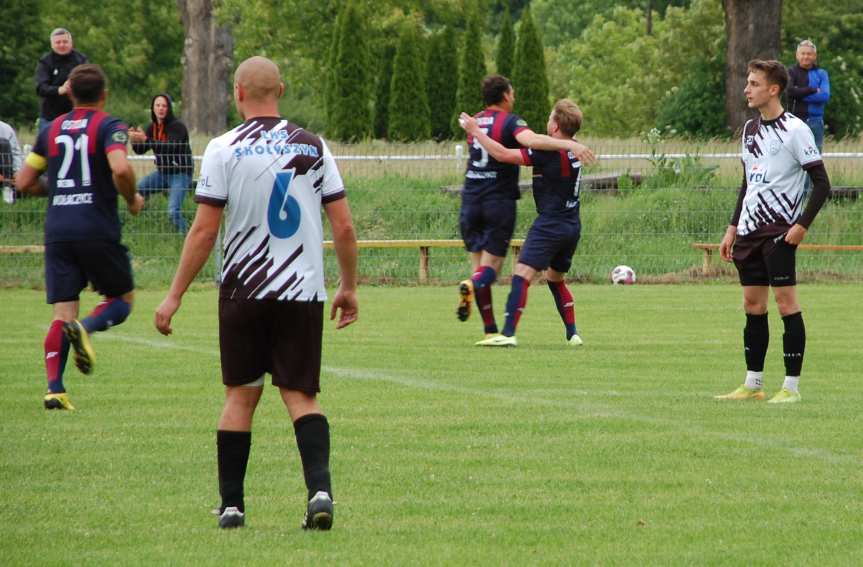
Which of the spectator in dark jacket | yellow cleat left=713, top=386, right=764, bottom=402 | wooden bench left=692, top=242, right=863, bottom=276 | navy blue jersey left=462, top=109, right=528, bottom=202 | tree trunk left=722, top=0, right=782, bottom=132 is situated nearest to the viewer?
yellow cleat left=713, top=386, right=764, bottom=402

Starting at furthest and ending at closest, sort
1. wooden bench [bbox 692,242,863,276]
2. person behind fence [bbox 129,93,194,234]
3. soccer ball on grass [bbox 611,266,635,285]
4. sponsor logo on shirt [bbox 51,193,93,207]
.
Result: soccer ball on grass [bbox 611,266,635,285] → wooden bench [bbox 692,242,863,276] → person behind fence [bbox 129,93,194,234] → sponsor logo on shirt [bbox 51,193,93,207]

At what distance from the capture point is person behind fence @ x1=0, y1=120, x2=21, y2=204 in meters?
19.3

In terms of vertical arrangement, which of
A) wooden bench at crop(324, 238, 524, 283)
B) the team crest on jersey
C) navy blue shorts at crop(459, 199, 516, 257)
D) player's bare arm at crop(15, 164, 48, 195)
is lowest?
wooden bench at crop(324, 238, 524, 283)

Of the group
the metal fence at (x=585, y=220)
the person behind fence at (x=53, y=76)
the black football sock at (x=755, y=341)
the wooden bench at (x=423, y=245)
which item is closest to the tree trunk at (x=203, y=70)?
the metal fence at (x=585, y=220)

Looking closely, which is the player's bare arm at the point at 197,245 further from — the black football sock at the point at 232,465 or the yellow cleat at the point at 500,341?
the yellow cleat at the point at 500,341

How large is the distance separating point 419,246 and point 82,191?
12.5 m

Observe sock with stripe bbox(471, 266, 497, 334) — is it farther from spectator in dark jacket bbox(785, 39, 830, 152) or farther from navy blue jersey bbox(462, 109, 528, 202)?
spectator in dark jacket bbox(785, 39, 830, 152)

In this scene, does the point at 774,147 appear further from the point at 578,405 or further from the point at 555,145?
the point at 555,145

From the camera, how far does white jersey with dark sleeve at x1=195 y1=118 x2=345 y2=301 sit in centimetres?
586

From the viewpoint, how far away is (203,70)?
1448 inches

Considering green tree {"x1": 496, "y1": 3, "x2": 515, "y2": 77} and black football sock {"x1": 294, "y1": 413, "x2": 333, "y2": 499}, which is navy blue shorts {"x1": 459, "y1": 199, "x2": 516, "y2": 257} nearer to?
black football sock {"x1": 294, "y1": 413, "x2": 333, "y2": 499}

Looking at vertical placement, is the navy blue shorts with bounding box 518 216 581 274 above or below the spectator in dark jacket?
below

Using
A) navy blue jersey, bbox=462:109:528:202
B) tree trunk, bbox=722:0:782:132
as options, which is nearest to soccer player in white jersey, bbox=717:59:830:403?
navy blue jersey, bbox=462:109:528:202

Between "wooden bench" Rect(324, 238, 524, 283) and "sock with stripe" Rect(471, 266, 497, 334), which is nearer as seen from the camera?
"sock with stripe" Rect(471, 266, 497, 334)
